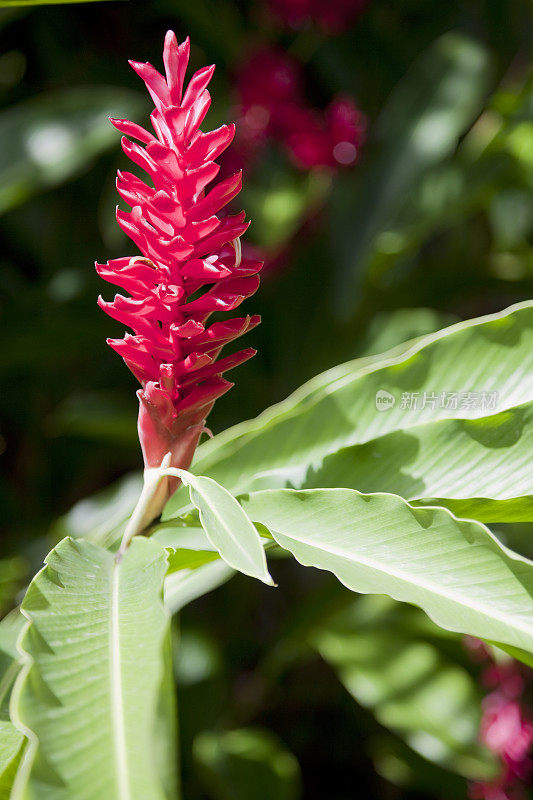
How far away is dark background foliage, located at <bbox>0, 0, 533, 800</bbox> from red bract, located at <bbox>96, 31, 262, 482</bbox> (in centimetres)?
63

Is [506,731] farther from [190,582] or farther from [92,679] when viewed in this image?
[92,679]

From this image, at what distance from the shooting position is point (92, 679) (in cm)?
42

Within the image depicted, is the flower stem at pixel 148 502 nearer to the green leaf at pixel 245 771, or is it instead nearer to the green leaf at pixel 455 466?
the green leaf at pixel 455 466

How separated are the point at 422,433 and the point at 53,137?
769mm

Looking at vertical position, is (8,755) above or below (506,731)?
above

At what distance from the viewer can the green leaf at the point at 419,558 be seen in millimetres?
453

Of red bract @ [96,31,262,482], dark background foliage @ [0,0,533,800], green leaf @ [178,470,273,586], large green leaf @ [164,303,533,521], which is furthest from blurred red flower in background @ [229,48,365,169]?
green leaf @ [178,470,273,586]

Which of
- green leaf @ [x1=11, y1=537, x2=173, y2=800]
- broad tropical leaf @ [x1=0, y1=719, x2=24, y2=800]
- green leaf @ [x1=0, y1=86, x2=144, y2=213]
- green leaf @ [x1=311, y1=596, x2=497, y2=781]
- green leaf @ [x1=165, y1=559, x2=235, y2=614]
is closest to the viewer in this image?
green leaf @ [x1=11, y1=537, x2=173, y2=800]

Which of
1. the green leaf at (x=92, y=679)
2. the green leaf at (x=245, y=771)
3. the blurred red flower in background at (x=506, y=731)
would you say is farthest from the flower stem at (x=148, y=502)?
the green leaf at (x=245, y=771)

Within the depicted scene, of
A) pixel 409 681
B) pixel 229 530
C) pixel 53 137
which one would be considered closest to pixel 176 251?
pixel 229 530

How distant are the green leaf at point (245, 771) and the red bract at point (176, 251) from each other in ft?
3.49

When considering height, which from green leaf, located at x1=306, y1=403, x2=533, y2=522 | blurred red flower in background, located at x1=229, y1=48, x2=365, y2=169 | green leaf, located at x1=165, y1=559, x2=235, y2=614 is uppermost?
blurred red flower in background, located at x1=229, y1=48, x2=365, y2=169

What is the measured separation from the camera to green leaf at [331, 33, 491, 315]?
53.4 inches

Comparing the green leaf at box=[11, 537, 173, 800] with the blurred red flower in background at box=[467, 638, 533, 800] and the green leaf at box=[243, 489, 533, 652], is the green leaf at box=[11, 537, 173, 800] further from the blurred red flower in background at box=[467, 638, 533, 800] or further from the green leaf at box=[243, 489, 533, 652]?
the blurred red flower in background at box=[467, 638, 533, 800]
